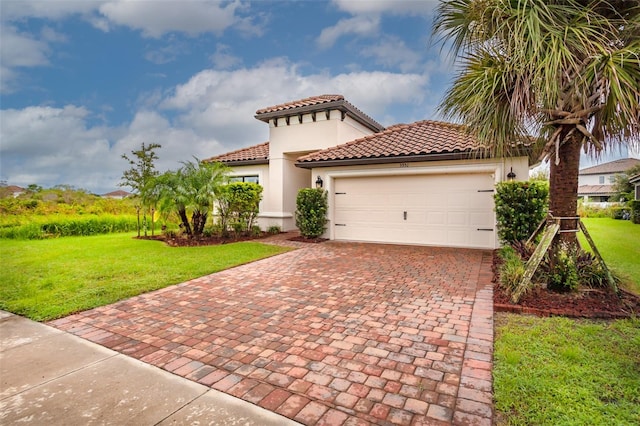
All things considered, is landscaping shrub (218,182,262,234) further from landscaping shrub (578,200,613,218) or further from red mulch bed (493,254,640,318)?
landscaping shrub (578,200,613,218)

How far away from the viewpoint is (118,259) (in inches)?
344

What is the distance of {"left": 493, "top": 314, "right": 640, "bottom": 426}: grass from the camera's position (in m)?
2.45

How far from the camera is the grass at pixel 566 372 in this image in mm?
2447

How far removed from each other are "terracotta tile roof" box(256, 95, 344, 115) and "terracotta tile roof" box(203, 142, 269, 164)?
2.06m

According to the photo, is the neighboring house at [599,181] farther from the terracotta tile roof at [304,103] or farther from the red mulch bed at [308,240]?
the red mulch bed at [308,240]

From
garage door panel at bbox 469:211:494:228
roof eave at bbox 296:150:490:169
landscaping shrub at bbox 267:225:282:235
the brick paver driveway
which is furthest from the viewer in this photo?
landscaping shrub at bbox 267:225:282:235

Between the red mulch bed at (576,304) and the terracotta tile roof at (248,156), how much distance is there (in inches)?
478

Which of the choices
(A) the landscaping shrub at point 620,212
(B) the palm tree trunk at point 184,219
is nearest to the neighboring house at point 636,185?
(A) the landscaping shrub at point 620,212

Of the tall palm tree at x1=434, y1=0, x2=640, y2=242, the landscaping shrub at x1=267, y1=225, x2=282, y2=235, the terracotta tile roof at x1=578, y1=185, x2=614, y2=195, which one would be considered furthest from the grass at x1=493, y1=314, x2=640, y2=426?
A: the terracotta tile roof at x1=578, y1=185, x2=614, y2=195

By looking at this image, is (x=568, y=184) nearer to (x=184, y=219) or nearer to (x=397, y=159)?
(x=397, y=159)

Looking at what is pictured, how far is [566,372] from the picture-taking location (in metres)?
3.01

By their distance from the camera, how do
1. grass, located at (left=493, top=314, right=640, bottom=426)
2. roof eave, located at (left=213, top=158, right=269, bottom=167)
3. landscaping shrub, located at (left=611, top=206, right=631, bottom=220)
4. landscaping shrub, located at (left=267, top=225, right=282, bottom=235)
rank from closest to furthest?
grass, located at (left=493, top=314, right=640, bottom=426), landscaping shrub, located at (left=267, top=225, right=282, bottom=235), roof eave, located at (left=213, top=158, right=269, bottom=167), landscaping shrub, located at (left=611, top=206, right=631, bottom=220)

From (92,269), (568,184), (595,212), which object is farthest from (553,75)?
(595,212)

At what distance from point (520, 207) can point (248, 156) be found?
472 inches
